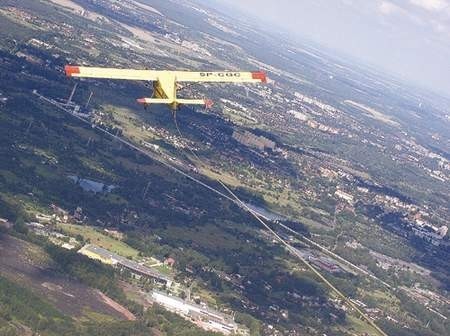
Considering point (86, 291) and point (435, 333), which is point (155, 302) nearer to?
point (86, 291)

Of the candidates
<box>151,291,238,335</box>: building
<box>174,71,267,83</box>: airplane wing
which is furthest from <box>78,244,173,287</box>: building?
<box>174,71,267,83</box>: airplane wing

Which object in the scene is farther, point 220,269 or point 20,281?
point 220,269

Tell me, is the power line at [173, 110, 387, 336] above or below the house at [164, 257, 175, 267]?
above

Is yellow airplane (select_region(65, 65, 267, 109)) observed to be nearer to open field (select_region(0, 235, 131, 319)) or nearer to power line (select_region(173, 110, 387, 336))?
power line (select_region(173, 110, 387, 336))

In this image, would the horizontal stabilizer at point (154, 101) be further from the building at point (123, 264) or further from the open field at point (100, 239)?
the open field at point (100, 239)

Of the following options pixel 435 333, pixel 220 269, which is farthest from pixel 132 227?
pixel 435 333

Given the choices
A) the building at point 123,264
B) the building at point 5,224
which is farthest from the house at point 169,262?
the building at point 5,224
